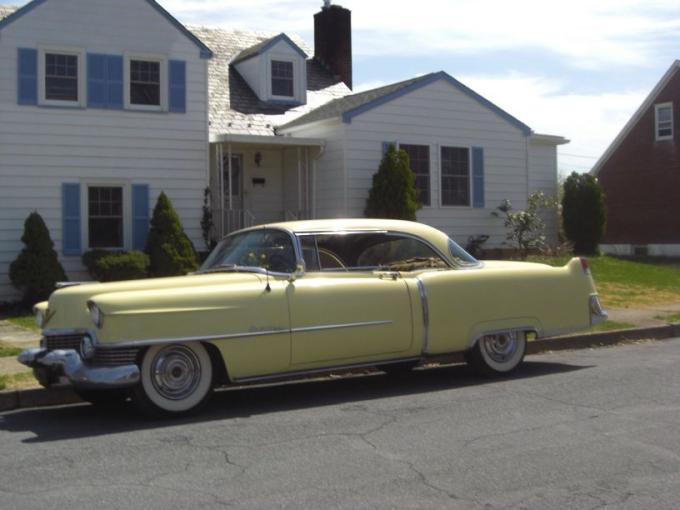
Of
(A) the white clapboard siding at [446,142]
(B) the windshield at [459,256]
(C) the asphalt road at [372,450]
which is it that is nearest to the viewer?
(C) the asphalt road at [372,450]

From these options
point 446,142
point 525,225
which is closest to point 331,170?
point 446,142

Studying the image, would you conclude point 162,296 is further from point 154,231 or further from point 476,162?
point 476,162

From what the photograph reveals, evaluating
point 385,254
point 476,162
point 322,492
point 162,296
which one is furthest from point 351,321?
point 476,162

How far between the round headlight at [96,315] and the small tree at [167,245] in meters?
10.6

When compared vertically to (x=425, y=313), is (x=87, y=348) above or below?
below

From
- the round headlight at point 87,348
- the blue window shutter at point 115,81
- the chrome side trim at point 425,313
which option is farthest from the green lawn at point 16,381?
the blue window shutter at point 115,81

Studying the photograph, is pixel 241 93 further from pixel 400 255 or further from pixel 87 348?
pixel 87 348

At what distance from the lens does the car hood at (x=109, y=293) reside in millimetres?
7301

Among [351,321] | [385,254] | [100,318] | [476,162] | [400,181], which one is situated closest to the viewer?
[100,318]

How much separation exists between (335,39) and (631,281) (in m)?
11.1

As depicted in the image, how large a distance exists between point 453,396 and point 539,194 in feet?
49.3

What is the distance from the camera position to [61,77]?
17719mm

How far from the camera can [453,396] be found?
27.0ft

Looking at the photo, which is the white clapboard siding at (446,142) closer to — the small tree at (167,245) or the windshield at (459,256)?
the small tree at (167,245)
